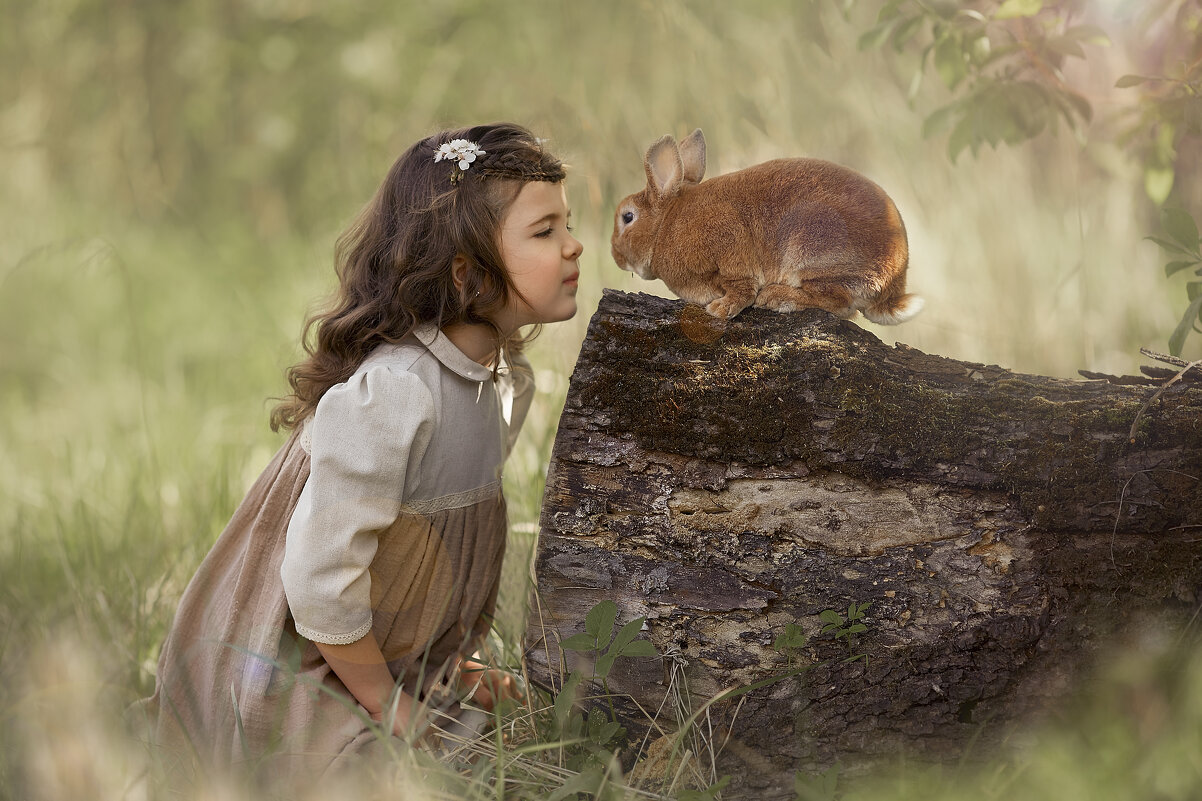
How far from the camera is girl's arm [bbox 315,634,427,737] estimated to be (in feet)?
6.33

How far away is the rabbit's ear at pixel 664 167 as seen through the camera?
1.97 meters

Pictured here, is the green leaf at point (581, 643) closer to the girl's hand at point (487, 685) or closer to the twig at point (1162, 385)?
the girl's hand at point (487, 685)

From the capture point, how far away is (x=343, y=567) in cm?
184

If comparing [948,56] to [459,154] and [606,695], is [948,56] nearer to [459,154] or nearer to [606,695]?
[459,154]

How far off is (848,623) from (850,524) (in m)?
0.18

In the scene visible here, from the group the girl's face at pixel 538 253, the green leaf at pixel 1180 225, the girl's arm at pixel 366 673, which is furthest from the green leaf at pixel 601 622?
the green leaf at pixel 1180 225

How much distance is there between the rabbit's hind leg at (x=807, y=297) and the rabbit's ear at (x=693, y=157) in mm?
339

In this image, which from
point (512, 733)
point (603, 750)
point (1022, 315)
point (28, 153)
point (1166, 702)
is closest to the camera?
point (1166, 702)

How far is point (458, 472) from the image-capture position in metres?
2.07

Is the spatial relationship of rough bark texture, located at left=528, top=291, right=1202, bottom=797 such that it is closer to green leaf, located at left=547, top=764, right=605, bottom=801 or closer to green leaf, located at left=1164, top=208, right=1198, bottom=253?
green leaf, located at left=547, top=764, right=605, bottom=801

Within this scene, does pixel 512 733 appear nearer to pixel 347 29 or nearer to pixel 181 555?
pixel 181 555

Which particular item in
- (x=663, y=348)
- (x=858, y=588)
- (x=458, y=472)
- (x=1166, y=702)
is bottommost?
(x=1166, y=702)

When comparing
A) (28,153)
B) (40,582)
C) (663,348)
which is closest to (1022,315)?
(663,348)

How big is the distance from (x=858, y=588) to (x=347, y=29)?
5897mm
